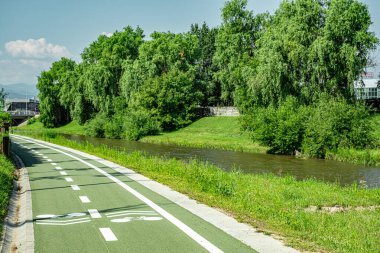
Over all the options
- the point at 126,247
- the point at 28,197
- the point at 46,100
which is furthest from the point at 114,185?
the point at 46,100

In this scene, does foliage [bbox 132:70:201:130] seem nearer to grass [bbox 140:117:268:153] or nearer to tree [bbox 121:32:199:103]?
tree [bbox 121:32:199:103]

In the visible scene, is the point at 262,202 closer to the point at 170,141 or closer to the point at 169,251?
the point at 169,251

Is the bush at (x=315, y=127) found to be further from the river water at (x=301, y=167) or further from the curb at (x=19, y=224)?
the curb at (x=19, y=224)

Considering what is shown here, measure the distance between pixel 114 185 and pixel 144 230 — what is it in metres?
5.91

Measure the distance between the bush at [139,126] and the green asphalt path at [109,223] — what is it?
3948cm

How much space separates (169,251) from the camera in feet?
21.7

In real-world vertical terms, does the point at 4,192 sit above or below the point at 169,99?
below

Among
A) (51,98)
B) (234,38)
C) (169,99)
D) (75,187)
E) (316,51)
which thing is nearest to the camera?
(75,187)

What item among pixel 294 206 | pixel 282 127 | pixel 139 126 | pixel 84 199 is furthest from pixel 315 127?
pixel 139 126

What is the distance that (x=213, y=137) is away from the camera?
155ft

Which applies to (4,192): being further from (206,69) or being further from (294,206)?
(206,69)

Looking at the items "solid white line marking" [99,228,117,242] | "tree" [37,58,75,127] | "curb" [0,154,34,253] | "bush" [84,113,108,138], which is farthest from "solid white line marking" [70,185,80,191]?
"tree" [37,58,75,127]

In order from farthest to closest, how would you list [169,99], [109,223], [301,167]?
[169,99] → [301,167] → [109,223]

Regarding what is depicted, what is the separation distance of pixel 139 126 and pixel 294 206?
4349 cm
